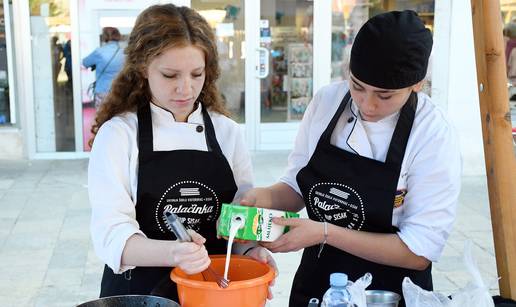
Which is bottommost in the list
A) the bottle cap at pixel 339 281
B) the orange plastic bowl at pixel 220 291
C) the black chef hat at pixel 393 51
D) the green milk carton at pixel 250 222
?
the orange plastic bowl at pixel 220 291

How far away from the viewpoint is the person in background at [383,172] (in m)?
1.68

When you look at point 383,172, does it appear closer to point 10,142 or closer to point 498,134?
point 498,134

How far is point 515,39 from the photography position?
317 inches

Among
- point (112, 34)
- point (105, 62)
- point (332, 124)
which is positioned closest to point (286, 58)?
point (112, 34)

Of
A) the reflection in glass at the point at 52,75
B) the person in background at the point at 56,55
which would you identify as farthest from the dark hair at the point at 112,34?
the person in background at the point at 56,55

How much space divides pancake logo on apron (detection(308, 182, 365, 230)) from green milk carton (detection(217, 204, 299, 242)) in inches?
8.9

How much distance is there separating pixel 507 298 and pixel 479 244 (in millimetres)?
3512

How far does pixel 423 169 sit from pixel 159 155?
0.74m

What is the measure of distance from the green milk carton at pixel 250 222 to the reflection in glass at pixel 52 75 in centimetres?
705

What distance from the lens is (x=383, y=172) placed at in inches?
71.7

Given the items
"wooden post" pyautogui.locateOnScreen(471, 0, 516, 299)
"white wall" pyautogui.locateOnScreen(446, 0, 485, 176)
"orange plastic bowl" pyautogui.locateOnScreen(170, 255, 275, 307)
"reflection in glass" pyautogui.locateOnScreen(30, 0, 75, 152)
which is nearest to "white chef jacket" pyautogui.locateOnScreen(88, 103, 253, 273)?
"orange plastic bowl" pyautogui.locateOnScreen(170, 255, 275, 307)

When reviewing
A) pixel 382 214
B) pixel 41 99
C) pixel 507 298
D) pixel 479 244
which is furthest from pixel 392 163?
pixel 41 99

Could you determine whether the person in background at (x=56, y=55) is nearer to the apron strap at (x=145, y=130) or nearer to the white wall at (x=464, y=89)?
the white wall at (x=464, y=89)

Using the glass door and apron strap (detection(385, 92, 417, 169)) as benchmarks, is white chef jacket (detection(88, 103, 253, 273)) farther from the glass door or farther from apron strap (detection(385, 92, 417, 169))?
the glass door
